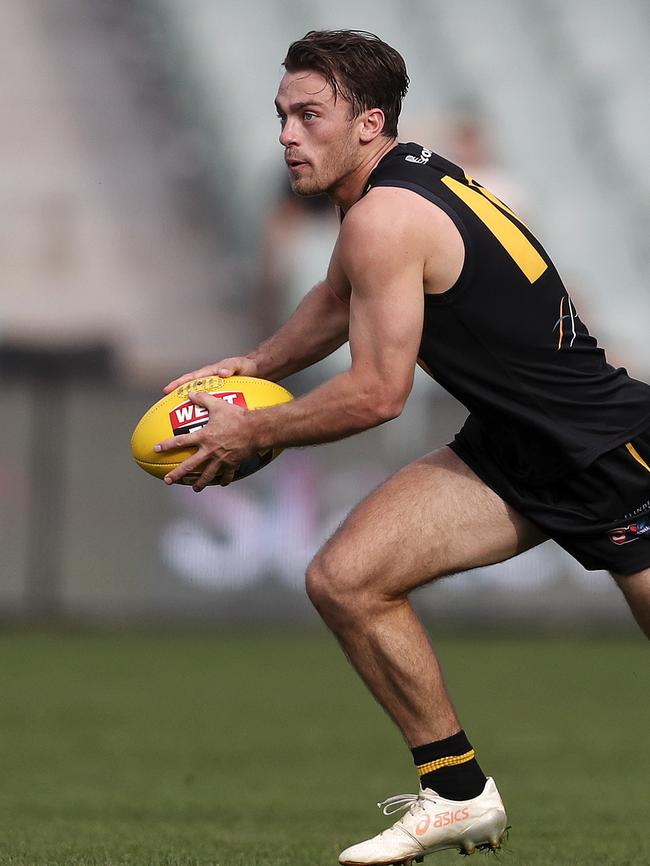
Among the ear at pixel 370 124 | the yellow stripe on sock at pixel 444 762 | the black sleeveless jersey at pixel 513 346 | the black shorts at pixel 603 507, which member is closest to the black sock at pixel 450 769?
the yellow stripe on sock at pixel 444 762

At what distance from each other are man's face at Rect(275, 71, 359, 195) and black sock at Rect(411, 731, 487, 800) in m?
1.60

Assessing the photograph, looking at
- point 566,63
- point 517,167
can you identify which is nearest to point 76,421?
point 517,167

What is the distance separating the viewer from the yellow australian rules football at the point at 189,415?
4.90 meters

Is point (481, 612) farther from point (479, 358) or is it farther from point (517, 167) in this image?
point (479, 358)

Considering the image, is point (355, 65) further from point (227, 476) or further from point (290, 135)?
point (227, 476)

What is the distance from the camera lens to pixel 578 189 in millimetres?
16812

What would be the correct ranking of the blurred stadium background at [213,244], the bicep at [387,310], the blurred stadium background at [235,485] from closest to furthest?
the bicep at [387,310] < the blurred stadium background at [235,485] < the blurred stadium background at [213,244]

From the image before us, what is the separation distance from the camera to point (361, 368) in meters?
4.61

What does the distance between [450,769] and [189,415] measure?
124cm

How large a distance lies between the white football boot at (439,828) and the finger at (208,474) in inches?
41.8

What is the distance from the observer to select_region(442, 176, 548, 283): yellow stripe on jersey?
4.75 meters

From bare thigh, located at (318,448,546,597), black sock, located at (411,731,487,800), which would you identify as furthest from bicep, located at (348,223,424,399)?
black sock, located at (411,731,487,800)

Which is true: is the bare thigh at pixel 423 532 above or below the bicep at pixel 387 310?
below

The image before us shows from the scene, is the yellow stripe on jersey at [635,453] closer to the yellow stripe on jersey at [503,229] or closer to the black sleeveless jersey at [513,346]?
the black sleeveless jersey at [513,346]
